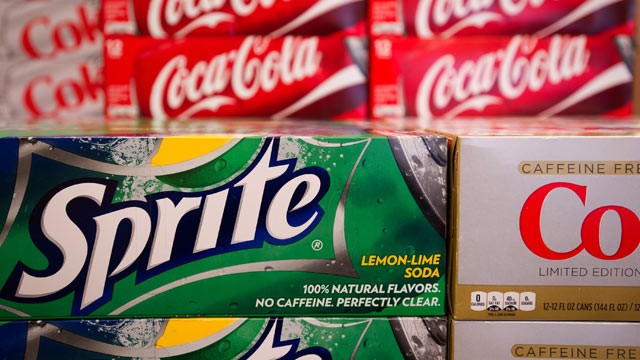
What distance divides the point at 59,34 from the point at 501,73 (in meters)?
1.15

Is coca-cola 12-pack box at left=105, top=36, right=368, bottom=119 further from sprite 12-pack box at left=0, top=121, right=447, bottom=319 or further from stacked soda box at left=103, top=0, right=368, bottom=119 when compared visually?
sprite 12-pack box at left=0, top=121, right=447, bottom=319

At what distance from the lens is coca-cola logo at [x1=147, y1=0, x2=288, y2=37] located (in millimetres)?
1255

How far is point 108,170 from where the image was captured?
679 mm

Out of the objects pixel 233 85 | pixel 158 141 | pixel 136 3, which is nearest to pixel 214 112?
pixel 233 85

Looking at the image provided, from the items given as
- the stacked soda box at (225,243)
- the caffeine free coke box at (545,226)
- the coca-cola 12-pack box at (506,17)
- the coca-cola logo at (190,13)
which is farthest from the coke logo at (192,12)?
the caffeine free coke box at (545,226)

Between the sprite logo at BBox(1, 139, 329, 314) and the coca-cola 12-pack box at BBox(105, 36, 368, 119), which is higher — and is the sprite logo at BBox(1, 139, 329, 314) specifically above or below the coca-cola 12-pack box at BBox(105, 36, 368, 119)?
below

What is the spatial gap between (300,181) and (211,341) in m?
0.26

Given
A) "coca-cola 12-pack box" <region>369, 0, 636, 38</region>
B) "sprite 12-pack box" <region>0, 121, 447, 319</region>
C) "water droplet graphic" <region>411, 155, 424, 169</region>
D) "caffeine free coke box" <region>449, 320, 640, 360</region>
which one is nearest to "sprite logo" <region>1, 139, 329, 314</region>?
"sprite 12-pack box" <region>0, 121, 447, 319</region>

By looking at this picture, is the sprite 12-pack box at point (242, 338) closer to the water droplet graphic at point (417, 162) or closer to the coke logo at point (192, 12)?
the water droplet graphic at point (417, 162)

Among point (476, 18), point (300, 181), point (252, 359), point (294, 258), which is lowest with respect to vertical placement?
point (252, 359)

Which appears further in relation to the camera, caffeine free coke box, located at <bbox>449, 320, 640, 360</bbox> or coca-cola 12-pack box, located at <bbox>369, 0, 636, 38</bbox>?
coca-cola 12-pack box, located at <bbox>369, 0, 636, 38</bbox>

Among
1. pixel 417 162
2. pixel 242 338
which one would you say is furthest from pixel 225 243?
pixel 417 162

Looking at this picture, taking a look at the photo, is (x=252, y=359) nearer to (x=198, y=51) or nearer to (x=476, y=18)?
(x=198, y=51)

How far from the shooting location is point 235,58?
4.11 feet
